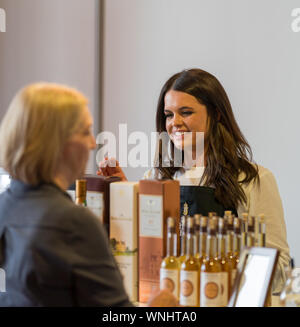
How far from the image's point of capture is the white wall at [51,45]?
3.67 metres

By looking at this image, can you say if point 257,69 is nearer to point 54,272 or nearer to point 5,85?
point 5,85

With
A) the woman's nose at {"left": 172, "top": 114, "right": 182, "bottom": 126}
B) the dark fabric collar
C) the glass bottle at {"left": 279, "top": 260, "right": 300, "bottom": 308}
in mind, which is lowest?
the glass bottle at {"left": 279, "top": 260, "right": 300, "bottom": 308}

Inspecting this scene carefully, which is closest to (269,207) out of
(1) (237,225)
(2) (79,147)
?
(1) (237,225)

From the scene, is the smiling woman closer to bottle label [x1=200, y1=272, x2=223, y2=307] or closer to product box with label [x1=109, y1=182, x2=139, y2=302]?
product box with label [x1=109, y1=182, x2=139, y2=302]

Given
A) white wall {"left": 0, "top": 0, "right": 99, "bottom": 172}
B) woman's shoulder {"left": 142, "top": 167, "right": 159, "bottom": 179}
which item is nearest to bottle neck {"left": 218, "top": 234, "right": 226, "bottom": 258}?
woman's shoulder {"left": 142, "top": 167, "right": 159, "bottom": 179}

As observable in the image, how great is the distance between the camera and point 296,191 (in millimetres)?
3010

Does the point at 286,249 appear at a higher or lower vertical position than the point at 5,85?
lower

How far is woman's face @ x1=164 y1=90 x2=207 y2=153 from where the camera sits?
2191mm

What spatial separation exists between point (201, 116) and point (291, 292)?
1131 mm

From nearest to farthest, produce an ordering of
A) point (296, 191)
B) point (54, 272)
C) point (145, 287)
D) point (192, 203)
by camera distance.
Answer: point (54, 272) → point (145, 287) → point (192, 203) → point (296, 191)

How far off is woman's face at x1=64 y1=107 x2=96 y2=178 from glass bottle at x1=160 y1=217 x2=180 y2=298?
12.4 inches

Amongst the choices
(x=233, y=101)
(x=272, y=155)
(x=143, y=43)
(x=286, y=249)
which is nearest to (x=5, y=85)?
(x=143, y=43)

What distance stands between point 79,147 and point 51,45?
2.87 meters

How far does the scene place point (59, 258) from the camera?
3.38 ft
